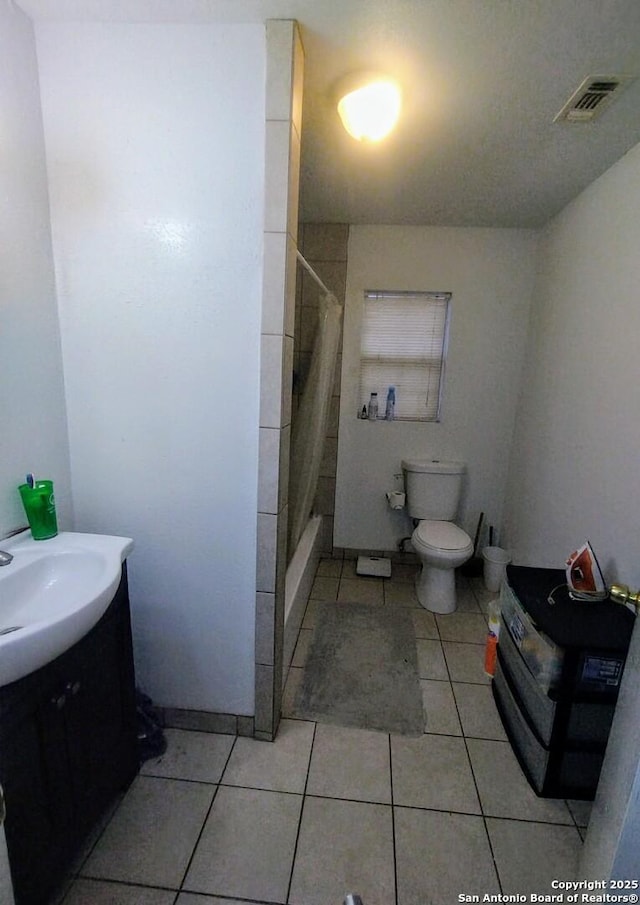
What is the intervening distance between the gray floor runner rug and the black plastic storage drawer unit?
1.39 feet

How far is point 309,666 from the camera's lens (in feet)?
6.12

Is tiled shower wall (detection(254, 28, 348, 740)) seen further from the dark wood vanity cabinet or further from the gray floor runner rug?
the dark wood vanity cabinet

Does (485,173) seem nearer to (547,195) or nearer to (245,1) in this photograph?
(547,195)

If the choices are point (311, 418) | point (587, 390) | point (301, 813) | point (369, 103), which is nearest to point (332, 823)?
point (301, 813)

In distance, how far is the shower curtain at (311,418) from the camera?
2168 mm

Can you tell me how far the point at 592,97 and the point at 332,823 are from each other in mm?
2467

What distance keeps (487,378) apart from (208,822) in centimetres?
255

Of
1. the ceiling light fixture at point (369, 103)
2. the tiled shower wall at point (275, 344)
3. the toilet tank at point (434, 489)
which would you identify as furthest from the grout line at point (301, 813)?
the ceiling light fixture at point (369, 103)

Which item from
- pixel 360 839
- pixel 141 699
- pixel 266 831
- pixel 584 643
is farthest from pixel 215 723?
pixel 584 643

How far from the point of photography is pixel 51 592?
1093 mm

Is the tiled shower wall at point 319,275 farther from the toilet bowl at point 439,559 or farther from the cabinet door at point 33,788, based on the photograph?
the cabinet door at point 33,788

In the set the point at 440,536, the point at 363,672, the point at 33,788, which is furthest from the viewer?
the point at 440,536

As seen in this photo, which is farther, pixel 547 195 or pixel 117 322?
pixel 547 195

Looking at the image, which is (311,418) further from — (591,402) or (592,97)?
(592,97)
